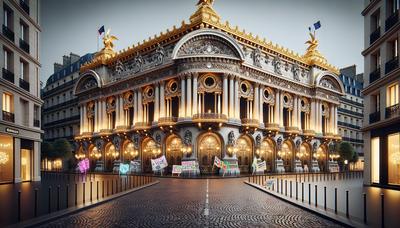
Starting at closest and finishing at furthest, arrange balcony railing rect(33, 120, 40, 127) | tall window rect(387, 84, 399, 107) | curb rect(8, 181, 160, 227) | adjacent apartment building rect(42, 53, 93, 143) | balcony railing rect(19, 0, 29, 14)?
curb rect(8, 181, 160, 227) < tall window rect(387, 84, 399, 107) < balcony railing rect(19, 0, 29, 14) < balcony railing rect(33, 120, 40, 127) < adjacent apartment building rect(42, 53, 93, 143)

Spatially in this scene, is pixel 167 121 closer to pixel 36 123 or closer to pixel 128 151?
pixel 128 151

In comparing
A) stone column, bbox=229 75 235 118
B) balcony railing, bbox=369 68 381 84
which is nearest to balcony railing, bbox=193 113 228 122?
stone column, bbox=229 75 235 118

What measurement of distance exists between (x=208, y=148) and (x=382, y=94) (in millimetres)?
22067

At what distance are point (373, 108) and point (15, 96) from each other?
28497 millimetres

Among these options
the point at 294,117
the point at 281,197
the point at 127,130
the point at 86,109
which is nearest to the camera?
the point at 281,197

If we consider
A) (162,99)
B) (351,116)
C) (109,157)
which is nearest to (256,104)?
(162,99)

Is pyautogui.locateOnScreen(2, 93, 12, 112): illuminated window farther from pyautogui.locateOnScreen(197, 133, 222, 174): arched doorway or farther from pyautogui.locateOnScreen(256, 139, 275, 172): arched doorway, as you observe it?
pyautogui.locateOnScreen(256, 139, 275, 172): arched doorway

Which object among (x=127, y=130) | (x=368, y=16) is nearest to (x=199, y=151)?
(x=127, y=130)

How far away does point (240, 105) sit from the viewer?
157 feet

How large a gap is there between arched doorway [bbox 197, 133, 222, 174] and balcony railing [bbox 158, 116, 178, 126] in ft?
13.0

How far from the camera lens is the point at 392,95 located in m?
24.5

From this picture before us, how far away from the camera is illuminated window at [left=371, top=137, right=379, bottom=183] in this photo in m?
26.2

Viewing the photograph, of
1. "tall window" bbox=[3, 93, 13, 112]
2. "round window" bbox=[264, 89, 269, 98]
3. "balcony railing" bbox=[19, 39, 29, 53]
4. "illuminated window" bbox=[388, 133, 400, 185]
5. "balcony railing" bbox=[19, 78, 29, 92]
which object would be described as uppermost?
"balcony railing" bbox=[19, 39, 29, 53]

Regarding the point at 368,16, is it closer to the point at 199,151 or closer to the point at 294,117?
the point at 199,151
